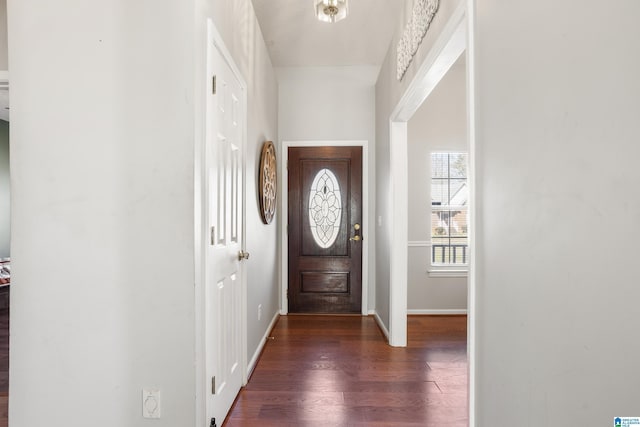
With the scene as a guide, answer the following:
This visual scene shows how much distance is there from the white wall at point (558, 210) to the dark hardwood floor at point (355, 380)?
89 cm

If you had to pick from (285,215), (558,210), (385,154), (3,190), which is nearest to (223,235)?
(558,210)

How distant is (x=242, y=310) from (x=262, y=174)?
1.23 m

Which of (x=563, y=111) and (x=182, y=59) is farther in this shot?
(x=182, y=59)

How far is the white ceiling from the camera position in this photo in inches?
130

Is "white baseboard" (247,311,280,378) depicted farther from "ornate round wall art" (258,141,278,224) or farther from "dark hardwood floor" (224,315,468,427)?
"ornate round wall art" (258,141,278,224)

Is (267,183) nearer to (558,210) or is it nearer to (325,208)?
(325,208)

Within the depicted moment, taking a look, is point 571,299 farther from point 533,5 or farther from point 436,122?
point 436,122

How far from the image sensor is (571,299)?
0.95 m

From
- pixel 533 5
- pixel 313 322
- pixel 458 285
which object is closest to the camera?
pixel 533 5

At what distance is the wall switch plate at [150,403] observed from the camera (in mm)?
1631

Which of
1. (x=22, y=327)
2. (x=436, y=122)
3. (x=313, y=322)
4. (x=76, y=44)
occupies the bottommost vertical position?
(x=313, y=322)

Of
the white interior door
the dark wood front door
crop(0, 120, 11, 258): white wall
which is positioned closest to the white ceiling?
the dark wood front door

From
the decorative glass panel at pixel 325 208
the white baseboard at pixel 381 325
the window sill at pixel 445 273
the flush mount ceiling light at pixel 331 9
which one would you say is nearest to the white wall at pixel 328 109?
the white baseboard at pixel 381 325

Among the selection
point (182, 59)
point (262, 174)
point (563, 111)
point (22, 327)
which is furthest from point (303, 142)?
point (563, 111)
